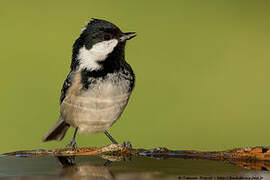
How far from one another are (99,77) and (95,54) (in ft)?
0.63

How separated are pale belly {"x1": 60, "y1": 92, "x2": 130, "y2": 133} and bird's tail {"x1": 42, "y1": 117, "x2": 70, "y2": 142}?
0.44m

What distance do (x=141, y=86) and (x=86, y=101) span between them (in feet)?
8.06

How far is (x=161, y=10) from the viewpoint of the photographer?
825 centimetres

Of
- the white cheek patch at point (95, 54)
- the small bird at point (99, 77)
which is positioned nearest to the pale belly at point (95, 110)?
the small bird at point (99, 77)

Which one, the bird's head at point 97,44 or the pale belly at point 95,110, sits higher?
the bird's head at point 97,44

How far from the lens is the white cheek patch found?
3.68m

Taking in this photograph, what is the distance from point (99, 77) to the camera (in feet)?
12.3

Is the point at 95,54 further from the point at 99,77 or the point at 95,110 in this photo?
the point at 95,110

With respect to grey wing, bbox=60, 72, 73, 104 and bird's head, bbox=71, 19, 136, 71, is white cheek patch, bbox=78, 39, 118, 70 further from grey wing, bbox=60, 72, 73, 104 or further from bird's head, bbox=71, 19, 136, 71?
grey wing, bbox=60, 72, 73, 104

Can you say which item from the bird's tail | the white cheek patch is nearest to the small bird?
the white cheek patch

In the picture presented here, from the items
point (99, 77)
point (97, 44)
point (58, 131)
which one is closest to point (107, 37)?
point (97, 44)

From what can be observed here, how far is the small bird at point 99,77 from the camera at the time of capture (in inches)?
145

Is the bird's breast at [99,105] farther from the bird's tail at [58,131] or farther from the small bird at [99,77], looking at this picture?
the bird's tail at [58,131]

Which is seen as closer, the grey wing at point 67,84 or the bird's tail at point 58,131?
the grey wing at point 67,84
